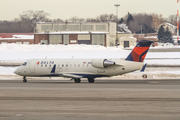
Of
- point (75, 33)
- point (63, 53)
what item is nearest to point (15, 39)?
point (75, 33)

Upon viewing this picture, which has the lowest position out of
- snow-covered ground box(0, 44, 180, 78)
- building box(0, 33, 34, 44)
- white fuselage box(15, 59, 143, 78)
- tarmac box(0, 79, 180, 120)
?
tarmac box(0, 79, 180, 120)

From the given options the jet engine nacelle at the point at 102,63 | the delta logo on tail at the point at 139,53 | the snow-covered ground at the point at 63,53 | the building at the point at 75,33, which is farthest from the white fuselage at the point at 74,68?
the building at the point at 75,33

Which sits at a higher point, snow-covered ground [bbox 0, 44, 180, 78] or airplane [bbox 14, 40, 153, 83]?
snow-covered ground [bbox 0, 44, 180, 78]

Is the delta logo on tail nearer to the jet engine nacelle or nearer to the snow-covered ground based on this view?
the jet engine nacelle

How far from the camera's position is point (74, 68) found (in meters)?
42.0

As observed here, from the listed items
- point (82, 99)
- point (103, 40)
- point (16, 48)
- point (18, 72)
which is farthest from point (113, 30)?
point (82, 99)

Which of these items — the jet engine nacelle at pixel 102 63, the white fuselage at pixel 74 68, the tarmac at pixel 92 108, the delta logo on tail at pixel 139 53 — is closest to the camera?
the tarmac at pixel 92 108

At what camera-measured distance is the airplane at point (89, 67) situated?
131 ft

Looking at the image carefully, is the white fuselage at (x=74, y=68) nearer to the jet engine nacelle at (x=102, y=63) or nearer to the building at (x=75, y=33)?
the jet engine nacelle at (x=102, y=63)

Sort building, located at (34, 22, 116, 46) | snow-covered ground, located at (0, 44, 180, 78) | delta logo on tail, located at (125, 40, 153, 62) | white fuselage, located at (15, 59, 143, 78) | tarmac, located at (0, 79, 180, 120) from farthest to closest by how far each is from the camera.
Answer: building, located at (34, 22, 116, 46) → snow-covered ground, located at (0, 44, 180, 78) → delta logo on tail, located at (125, 40, 153, 62) → white fuselage, located at (15, 59, 143, 78) → tarmac, located at (0, 79, 180, 120)

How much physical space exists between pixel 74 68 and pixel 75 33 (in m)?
83.9

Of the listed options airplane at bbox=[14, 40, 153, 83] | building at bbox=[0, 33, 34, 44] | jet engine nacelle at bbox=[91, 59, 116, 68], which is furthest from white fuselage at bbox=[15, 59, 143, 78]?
building at bbox=[0, 33, 34, 44]

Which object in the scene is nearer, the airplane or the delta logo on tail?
the airplane

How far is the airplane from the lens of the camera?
3981 centimetres
